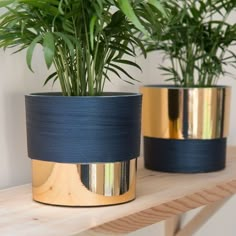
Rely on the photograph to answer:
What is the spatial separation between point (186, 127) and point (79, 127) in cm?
30

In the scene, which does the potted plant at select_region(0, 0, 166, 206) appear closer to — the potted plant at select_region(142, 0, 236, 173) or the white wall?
the white wall

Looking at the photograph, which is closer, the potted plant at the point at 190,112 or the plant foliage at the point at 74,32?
the plant foliage at the point at 74,32

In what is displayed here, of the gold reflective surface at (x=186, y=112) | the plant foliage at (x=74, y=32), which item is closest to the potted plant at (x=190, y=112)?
the gold reflective surface at (x=186, y=112)

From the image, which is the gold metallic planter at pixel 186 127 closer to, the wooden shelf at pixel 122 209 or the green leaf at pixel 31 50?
the wooden shelf at pixel 122 209

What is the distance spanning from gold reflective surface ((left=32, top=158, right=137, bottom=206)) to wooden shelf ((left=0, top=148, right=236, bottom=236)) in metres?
0.01

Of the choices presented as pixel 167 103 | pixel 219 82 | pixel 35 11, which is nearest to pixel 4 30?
pixel 35 11

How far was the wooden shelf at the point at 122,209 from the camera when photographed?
1.97ft

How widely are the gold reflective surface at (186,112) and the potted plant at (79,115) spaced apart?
0.20 metres

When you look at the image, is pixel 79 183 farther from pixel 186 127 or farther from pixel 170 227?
pixel 170 227

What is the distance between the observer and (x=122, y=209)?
0.68m

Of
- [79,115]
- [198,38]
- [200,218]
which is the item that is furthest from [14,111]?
[200,218]

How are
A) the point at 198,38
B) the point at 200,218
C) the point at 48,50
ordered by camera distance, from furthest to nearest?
the point at 200,218, the point at 198,38, the point at 48,50

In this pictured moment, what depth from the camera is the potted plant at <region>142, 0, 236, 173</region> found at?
90 centimetres

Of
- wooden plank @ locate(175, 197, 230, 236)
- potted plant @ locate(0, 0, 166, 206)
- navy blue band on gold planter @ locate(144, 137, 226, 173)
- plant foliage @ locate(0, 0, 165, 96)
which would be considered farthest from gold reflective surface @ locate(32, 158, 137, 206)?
wooden plank @ locate(175, 197, 230, 236)
